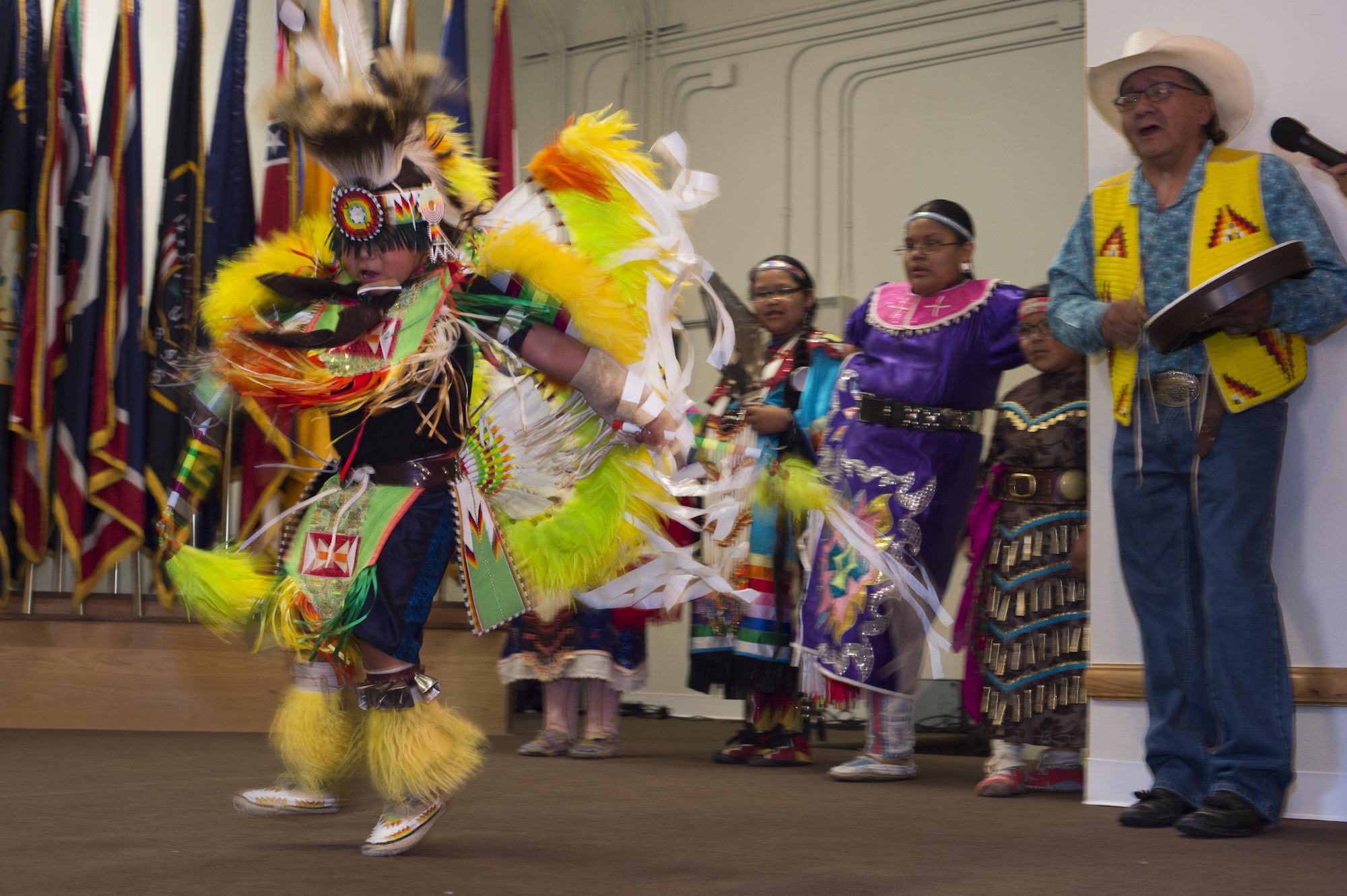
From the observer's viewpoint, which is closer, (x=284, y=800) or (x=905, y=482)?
(x=284, y=800)

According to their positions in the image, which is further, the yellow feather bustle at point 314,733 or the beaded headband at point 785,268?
the beaded headband at point 785,268

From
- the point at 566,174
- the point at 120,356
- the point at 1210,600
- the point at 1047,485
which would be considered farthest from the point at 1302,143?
the point at 120,356

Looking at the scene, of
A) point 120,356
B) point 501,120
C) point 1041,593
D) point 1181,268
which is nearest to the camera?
point 1181,268

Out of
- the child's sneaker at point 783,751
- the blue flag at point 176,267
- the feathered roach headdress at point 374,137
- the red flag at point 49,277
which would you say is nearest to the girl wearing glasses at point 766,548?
the child's sneaker at point 783,751

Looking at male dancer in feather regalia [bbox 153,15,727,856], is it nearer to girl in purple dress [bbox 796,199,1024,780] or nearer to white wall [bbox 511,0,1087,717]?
girl in purple dress [bbox 796,199,1024,780]

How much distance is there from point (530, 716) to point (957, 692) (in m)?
1.70

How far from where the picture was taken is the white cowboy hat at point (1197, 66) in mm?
2375

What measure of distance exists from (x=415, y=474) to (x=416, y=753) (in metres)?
0.42

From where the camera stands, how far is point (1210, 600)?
2.29 meters

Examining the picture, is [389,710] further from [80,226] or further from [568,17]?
[568,17]

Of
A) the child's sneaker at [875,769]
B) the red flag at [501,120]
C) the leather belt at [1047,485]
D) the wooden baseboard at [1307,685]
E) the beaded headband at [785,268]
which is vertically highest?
the red flag at [501,120]

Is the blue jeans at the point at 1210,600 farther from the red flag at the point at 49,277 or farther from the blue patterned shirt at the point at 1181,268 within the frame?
the red flag at the point at 49,277

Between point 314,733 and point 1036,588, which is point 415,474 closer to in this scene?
point 314,733

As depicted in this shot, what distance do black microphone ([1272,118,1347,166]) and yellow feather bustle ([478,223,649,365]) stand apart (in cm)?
119
